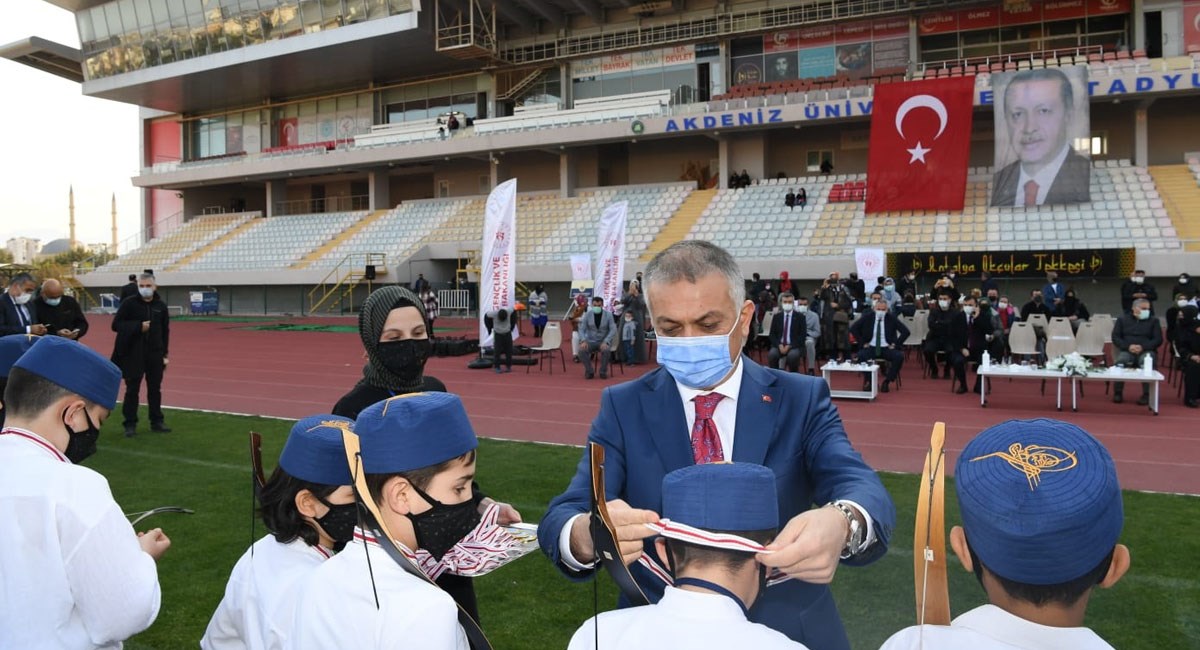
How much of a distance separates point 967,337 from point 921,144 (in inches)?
578

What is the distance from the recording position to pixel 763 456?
215 cm

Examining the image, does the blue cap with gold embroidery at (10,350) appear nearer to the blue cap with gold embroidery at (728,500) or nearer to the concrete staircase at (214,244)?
the blue cap with gold embroidery at (728,500)

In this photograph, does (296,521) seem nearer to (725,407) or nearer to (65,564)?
(65,564)

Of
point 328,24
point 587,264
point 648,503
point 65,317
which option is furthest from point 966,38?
point 648,503

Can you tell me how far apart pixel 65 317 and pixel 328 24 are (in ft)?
106

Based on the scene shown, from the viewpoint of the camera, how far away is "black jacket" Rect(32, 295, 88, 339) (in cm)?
960

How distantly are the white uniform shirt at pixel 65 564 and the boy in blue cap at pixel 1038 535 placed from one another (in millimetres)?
1996

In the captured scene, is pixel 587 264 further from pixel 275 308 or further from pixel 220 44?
pixel 220 44

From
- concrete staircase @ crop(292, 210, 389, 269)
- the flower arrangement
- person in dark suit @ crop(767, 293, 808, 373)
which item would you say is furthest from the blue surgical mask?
concrete staircase @ crop(292, 210, 389, 269)

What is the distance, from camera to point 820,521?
1.64m

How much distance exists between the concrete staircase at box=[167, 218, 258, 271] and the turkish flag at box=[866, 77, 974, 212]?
33136 mm

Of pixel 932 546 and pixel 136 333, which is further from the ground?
pixel 136 333

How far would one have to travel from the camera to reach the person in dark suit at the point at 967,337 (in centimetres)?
1331

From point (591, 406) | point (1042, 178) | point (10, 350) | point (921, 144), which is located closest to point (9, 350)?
point (10, 350)
